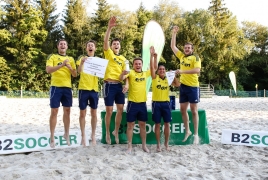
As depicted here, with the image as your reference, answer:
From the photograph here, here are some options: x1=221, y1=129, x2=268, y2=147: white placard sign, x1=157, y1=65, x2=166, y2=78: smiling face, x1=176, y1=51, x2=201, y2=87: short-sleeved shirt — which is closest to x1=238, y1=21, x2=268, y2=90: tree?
x1=221, y1=129, x2=268, y2=147: white placard sign

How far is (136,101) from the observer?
4734 millimetres

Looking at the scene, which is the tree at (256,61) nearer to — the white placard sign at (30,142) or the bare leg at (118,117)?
the bare leg at (118,117)

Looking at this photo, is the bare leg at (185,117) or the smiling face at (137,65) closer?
the smiling face at (137,65)

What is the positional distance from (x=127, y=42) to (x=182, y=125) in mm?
29679

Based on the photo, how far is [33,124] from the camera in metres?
7.89

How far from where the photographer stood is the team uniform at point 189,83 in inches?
201

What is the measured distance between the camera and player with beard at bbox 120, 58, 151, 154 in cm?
471

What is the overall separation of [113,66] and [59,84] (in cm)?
100

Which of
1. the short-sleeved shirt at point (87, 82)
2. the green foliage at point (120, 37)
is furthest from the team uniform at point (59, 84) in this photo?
the green foliage at point (120, 37)

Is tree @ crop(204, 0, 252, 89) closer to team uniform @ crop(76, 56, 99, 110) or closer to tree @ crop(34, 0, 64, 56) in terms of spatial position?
tree @ crop(34, 0, 64, 56)

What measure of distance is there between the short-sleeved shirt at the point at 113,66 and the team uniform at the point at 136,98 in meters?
0.25

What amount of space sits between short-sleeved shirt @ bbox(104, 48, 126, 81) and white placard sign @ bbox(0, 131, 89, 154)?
4.23 ft

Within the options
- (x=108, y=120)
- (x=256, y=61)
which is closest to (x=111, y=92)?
(x=108, y=120)

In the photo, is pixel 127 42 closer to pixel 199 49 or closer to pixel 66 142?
pixel 199 49
